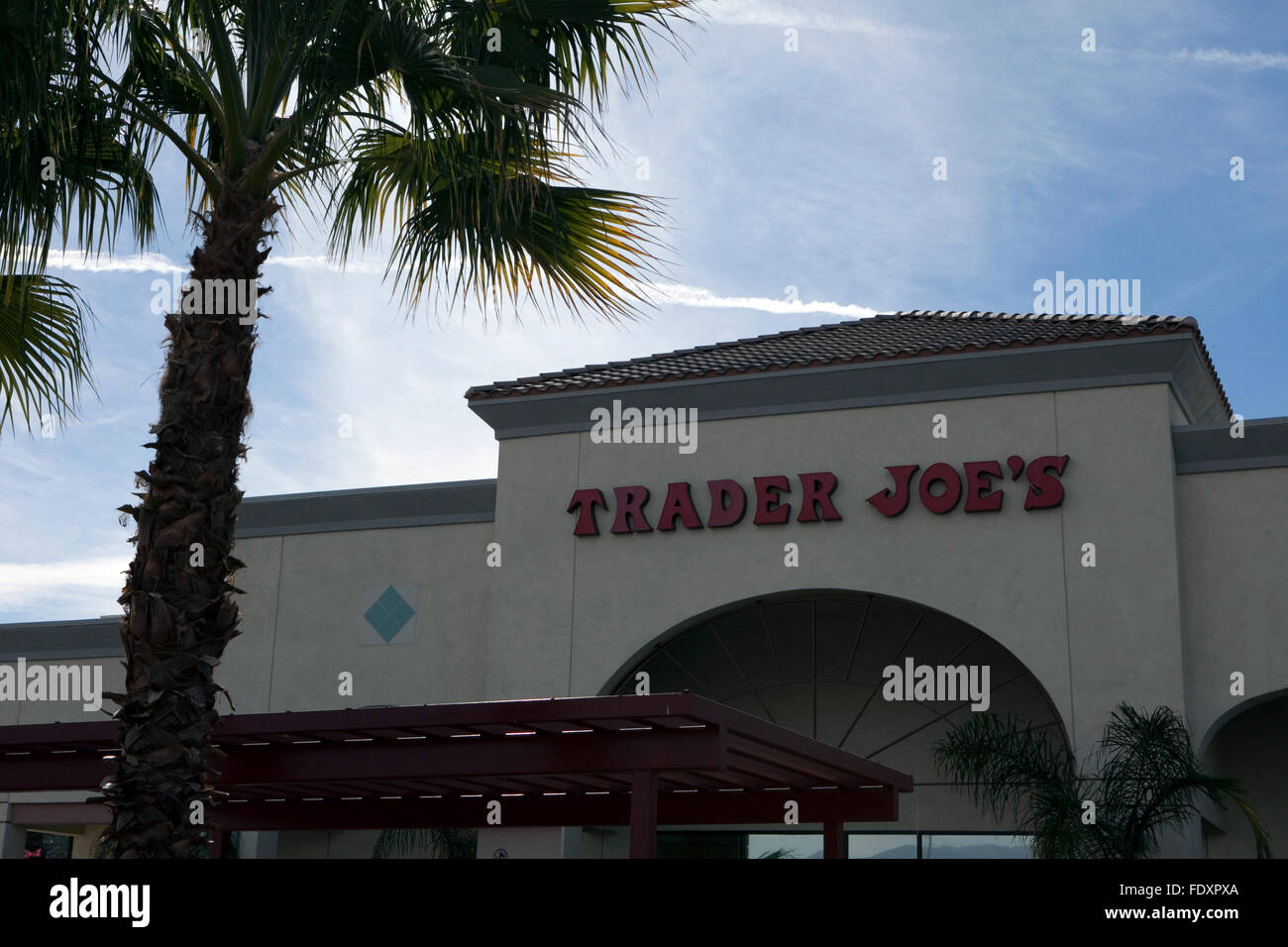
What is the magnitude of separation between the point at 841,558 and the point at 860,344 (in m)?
3.67

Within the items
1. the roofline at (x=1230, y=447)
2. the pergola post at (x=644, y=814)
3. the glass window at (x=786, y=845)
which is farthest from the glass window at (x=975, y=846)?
the pergola post at (x=644, y=814)

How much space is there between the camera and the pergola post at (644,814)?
10758 millimetres

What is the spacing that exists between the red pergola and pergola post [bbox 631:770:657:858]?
0.04 feet

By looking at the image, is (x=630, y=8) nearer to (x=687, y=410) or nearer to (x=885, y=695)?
(x=687, y=410)

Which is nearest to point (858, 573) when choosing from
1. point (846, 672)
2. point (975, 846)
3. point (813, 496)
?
point (813, 496)

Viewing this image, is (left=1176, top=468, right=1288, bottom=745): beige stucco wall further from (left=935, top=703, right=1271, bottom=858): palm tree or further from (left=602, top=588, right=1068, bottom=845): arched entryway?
(left=602, top=588, right=1068, bottom=845): arched entryway

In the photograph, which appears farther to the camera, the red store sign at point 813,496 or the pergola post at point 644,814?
the red store sign at point 813,496

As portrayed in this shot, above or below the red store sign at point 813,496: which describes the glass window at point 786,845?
below

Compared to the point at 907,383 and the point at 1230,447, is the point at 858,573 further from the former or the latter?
the point at 1230,447

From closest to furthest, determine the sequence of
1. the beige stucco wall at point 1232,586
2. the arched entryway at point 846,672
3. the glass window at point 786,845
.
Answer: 1. the beige stucco wall at point 1232,586
2. the arched entryway at point 846,672
3. the glass window at point 786,845

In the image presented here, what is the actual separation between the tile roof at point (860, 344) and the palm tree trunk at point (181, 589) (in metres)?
10.8

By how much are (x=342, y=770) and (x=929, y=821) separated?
9.89m

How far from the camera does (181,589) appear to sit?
841 cm

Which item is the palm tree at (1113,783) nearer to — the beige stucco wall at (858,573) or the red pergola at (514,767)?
the beige stucco wall at (858,573)
